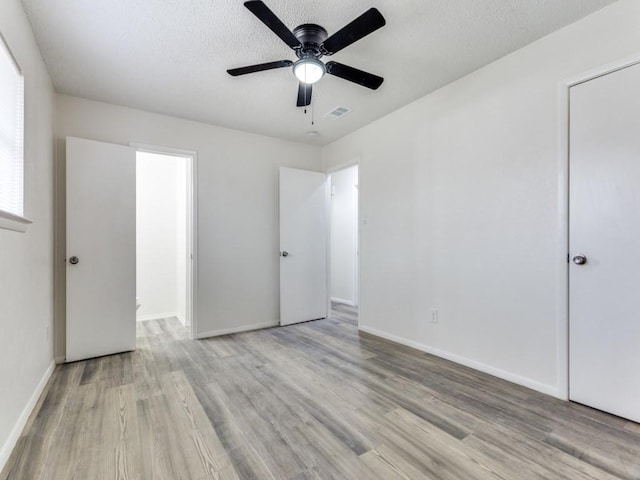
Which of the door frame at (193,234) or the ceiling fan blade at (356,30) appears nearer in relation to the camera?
Result: the ceiling fan blade at (356,30)

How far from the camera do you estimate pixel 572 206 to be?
2148mm

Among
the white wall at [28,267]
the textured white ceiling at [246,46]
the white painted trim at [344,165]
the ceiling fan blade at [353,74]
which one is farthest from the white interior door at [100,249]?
the white painted trim at [344,165]

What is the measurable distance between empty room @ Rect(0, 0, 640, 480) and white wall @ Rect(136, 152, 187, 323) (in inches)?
36.2

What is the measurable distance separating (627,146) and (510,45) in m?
1.09

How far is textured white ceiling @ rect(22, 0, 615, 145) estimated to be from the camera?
1954 mm

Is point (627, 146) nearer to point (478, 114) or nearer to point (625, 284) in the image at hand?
point (625, 284)

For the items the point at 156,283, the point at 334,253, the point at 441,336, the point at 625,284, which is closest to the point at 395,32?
the point at 625,284

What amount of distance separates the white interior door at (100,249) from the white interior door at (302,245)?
1776mm

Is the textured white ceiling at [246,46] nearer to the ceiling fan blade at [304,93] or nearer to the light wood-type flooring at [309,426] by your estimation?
the ceiling fan blade at [304,93]

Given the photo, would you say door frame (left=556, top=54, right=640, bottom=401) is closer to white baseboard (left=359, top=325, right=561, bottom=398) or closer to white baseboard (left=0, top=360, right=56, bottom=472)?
white baseboard (left=359, top=325, right=561, bottom=398)

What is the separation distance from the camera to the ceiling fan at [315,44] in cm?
168

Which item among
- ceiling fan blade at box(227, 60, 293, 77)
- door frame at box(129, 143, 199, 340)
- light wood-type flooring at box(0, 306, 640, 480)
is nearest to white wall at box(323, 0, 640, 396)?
light wood-type flooring at box(0, 306, 640, 480)

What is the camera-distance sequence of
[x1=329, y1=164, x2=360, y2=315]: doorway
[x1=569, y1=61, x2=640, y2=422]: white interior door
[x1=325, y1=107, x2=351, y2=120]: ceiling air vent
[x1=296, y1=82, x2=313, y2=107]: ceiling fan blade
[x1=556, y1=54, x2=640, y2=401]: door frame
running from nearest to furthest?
[x1=569, y1=61, x2=640, y2=422]: white interior door < [x1=556, y1=54, x2=640, y2=401]: door frame < [x1=296, y1=82, x2=313, y2=107]: ceiling fan blade < [x1=325, y1=107, x2=351, y2=120]: ceiling air vent < [x1=329, y1=164, x2=360, y2=315]: doorway

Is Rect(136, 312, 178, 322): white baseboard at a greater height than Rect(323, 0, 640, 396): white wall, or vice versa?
Rect(323, 0, 640, 396): white wall
